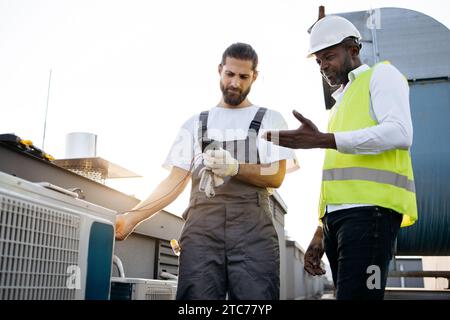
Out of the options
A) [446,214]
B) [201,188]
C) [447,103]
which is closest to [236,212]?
[201,188]

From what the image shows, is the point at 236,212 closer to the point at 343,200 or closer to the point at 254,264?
the point at 254,264

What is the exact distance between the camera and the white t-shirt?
199cm

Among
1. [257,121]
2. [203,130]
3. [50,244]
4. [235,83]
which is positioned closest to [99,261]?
[50,244]

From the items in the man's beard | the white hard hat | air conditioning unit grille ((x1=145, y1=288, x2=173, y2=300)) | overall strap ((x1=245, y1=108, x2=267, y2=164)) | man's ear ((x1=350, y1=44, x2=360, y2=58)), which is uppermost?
the white hard hat

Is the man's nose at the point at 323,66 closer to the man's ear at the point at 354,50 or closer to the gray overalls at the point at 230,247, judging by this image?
the man's ear at the point at 354,50

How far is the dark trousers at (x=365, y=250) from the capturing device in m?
1.51

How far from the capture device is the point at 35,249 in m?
1.33

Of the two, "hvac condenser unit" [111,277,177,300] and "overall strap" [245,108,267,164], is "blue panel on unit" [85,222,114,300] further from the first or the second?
"overall strap" [245,108,267,164]

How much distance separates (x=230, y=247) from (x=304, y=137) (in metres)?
0.57

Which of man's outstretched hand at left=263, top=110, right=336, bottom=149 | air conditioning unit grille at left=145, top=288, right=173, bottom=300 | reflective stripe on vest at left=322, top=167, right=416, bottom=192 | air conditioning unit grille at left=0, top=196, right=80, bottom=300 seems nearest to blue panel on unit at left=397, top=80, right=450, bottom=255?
air conditioning unit grille at left=145, top=288, right=173, bottom=300

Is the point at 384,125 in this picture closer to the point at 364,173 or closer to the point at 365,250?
the point at 364,173

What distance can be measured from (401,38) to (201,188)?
14.7ft

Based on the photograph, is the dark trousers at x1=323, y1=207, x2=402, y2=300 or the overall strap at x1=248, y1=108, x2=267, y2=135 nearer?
the dark trousers at x1=323, y1=207, x2=402, y2=300
